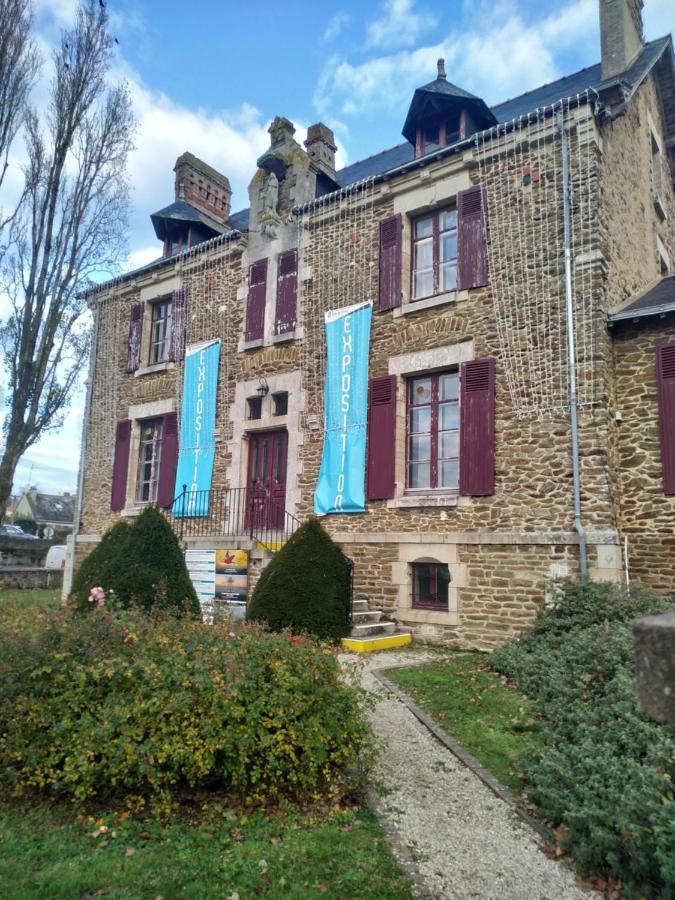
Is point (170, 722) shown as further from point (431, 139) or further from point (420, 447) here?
point (431, 139)

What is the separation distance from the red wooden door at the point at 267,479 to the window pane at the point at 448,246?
14.0 feet

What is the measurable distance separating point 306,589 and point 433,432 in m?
3.25

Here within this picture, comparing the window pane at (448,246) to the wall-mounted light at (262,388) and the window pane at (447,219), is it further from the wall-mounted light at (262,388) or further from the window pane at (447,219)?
the wall-mounted light at (262,388)

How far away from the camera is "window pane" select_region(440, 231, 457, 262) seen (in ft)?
34.7

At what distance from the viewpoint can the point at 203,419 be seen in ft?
43.2

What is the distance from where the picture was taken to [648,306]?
29.7 feet

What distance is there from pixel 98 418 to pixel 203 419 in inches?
147

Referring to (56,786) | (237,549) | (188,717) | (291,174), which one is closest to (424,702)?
(188,717)

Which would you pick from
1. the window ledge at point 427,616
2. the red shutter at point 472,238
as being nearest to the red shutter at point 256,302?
the red shutter at point 472,238

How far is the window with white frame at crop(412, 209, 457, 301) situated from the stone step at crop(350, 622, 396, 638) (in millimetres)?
5162

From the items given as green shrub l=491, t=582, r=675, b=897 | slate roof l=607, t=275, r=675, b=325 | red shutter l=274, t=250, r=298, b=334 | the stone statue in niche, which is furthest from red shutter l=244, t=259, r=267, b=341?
green shrub l=491, t=582, r=675, b=897

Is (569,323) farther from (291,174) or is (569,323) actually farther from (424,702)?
(291,174)

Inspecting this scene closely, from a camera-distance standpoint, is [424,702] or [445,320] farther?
[445,320]

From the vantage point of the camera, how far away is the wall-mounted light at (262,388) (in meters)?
12.3
